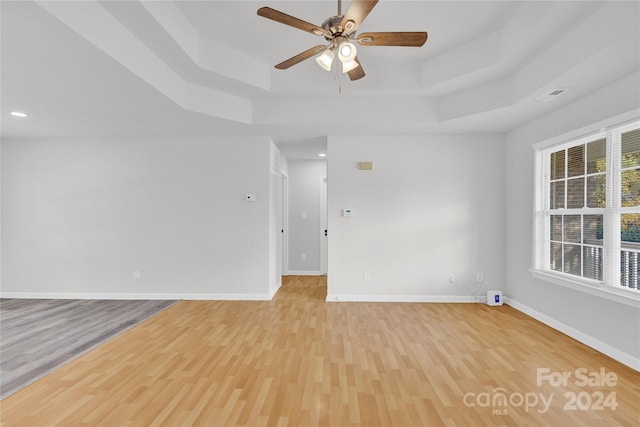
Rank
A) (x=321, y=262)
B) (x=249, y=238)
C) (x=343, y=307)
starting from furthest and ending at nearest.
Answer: (x=321, y=262) → (x=249, y=238) → (x=343, y=307)

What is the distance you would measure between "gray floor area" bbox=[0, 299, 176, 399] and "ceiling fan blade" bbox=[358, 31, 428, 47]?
3.56 m

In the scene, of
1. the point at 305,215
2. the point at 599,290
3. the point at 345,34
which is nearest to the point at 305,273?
the point at 305,215

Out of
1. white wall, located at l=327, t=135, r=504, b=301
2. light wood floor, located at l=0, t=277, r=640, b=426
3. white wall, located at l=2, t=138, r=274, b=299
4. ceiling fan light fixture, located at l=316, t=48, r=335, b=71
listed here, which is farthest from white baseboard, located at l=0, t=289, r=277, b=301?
ceiling fan light fixture, located at l=316, t=48, r=335, b=71

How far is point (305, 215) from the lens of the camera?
6516 mm

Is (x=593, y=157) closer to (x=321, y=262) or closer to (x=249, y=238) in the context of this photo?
(x=249, y=238)

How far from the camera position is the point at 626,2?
2.03 metres

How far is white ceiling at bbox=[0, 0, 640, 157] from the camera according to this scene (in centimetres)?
221

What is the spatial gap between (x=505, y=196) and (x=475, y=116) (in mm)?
1460

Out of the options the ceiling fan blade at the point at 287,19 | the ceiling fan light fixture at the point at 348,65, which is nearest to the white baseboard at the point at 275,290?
the ceiling fan light fixture at the point at 348,65

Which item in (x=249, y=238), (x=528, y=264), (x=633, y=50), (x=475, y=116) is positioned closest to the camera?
(x=633, y=50)

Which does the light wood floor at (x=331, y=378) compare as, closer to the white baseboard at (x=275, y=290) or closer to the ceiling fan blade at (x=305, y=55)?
the white baseboard at (x=275, y=290)

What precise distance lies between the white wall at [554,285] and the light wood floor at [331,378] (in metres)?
0.17

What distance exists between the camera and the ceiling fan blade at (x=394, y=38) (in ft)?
6.66

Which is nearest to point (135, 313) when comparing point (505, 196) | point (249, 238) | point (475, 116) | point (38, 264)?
point (249, 238)
